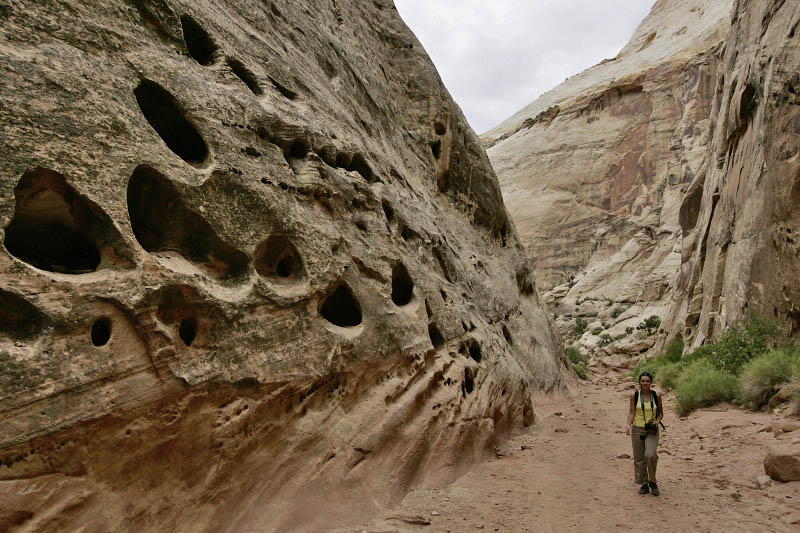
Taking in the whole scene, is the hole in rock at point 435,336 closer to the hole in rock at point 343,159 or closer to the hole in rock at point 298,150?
the hole in rock at point 343,159

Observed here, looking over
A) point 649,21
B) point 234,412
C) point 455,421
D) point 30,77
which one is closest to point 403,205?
point 455,421

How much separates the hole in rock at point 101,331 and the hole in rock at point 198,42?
3.63 meters

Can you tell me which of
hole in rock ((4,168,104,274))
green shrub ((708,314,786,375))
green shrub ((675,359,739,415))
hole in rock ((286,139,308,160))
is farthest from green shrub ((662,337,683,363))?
hole in rock ((4,168,104,274))

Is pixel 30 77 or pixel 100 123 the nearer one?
pixel 30 77

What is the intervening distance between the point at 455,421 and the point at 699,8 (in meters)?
70.0

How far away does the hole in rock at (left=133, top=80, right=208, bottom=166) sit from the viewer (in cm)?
520

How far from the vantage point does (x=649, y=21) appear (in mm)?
70000

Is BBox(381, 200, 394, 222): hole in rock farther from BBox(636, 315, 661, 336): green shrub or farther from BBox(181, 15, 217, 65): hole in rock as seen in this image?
BBox(636, 315, 661, 336): green shrub

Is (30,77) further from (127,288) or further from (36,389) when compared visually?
(36,389)

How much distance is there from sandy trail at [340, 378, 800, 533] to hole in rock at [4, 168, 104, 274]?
143 inches

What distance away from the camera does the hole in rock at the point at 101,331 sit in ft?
13.0

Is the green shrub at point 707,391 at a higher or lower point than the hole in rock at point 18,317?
lower

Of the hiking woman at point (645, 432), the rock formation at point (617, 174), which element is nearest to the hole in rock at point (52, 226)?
the hiking woman at point (645, 432)

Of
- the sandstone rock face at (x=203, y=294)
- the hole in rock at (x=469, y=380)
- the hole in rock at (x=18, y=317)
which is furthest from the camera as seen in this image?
the hole in rock at (x=469, y=380)
